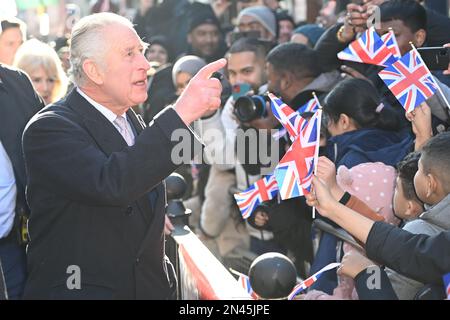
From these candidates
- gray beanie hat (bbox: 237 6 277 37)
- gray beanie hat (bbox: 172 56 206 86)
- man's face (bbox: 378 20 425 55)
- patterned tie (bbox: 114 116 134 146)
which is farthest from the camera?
gray beanie hat (bbox: 237 6 277 37)

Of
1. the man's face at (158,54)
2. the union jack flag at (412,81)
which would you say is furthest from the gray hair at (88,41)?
the man's face at (158,54)

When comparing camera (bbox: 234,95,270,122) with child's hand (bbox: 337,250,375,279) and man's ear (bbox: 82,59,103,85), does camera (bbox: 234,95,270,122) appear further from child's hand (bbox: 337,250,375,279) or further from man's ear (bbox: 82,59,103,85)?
man's ear (bbox: 82,59,103,85)

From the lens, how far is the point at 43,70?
18.9ft

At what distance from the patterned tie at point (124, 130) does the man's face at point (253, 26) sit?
15.1 ft

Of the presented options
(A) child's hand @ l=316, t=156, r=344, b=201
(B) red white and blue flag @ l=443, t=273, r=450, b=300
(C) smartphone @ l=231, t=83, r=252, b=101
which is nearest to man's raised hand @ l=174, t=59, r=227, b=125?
(A) child's hand @ l=316, t=156, r=344, b=201

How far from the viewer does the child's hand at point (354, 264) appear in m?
3.13

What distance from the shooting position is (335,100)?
178 inches

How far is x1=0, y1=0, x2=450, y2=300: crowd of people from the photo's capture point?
283 cm

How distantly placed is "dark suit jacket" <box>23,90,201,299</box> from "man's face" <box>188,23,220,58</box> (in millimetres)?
5403

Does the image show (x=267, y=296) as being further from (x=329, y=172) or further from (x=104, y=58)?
(x=104, y=58)

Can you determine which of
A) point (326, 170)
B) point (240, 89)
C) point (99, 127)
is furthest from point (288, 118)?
point (240, 89)

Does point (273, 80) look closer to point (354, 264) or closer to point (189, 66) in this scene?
point (189, 66)

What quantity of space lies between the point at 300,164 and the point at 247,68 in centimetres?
316

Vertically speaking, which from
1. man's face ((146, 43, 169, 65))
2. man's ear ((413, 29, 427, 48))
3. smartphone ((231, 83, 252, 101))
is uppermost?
man's ear ((413, 29, 427, 48))
